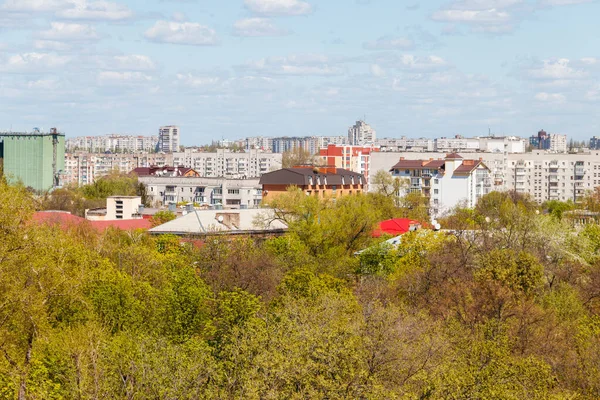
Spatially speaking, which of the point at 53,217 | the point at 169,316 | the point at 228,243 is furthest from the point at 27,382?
the point at 53,217

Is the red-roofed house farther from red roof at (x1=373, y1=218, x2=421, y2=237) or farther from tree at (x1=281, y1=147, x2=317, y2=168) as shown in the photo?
red roof at (x1=373, y1=218, x2=421, y2=237)

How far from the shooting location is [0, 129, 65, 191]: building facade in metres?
152

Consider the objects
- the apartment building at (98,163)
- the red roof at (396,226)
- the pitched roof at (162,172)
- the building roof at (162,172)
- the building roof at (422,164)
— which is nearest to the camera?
the red roof at (396,226)

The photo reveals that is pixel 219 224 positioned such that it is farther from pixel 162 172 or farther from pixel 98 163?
pixel 98 163

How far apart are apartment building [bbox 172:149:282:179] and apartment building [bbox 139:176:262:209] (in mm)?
45548

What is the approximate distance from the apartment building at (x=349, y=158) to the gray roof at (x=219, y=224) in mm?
72500

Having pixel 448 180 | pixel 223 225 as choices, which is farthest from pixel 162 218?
pixel 448 180

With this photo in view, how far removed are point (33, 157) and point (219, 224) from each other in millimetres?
101363

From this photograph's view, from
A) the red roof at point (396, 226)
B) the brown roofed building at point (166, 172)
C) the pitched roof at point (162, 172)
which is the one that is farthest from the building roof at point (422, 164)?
the red roof at point (396, 226)

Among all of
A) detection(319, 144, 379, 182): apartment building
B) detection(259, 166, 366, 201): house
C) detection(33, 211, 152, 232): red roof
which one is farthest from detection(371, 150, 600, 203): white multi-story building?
detection(33, 211, 152, 232): red roof

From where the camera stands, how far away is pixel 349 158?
137 metres

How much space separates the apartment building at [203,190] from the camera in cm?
10819

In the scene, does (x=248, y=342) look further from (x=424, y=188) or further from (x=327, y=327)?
(x=424, y=188)

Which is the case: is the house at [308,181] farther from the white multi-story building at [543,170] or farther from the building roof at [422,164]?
the white multi-story building at [543,170]
